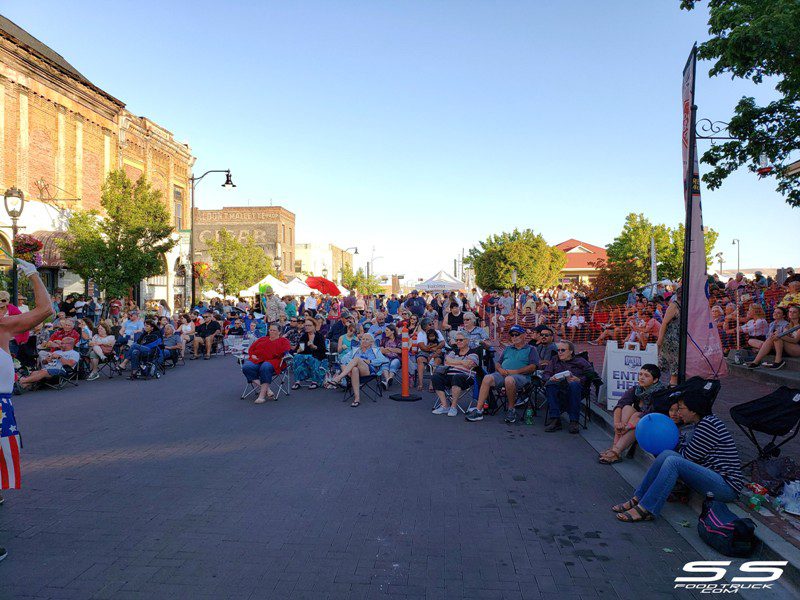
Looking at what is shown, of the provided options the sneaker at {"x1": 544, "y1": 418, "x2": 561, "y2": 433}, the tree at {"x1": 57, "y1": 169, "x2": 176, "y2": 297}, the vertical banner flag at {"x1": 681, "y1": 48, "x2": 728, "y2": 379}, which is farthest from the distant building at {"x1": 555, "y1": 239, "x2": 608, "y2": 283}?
the vertical banner flag at {"x1": 681, "y1": 48, "x2": 728, "y2": 379}

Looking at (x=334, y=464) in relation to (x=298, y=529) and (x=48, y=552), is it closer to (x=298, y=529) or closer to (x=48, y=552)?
(x=298, y=529)

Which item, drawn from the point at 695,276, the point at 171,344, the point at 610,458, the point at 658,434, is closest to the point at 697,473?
the point at 658,434

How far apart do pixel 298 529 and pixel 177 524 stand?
1.02m

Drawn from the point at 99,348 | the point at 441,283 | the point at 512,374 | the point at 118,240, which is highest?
the point at 118,240

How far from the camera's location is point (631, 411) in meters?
6.82

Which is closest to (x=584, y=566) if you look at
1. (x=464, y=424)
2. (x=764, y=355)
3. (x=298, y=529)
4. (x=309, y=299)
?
(x=298, y=529)

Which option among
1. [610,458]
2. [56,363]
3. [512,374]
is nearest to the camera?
[610,458]

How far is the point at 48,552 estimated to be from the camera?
13.9 ft

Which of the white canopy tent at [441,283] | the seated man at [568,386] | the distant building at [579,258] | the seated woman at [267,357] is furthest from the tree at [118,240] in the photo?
the distant building at [579,258]

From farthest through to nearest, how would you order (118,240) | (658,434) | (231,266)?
(231,266) < (118,240) < (658,434)

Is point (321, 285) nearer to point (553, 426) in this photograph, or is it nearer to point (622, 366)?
point (622, 366)

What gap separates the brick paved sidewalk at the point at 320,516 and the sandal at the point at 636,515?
8 cm

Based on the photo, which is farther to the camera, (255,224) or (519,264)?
(255,224)

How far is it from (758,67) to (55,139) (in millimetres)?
27138
